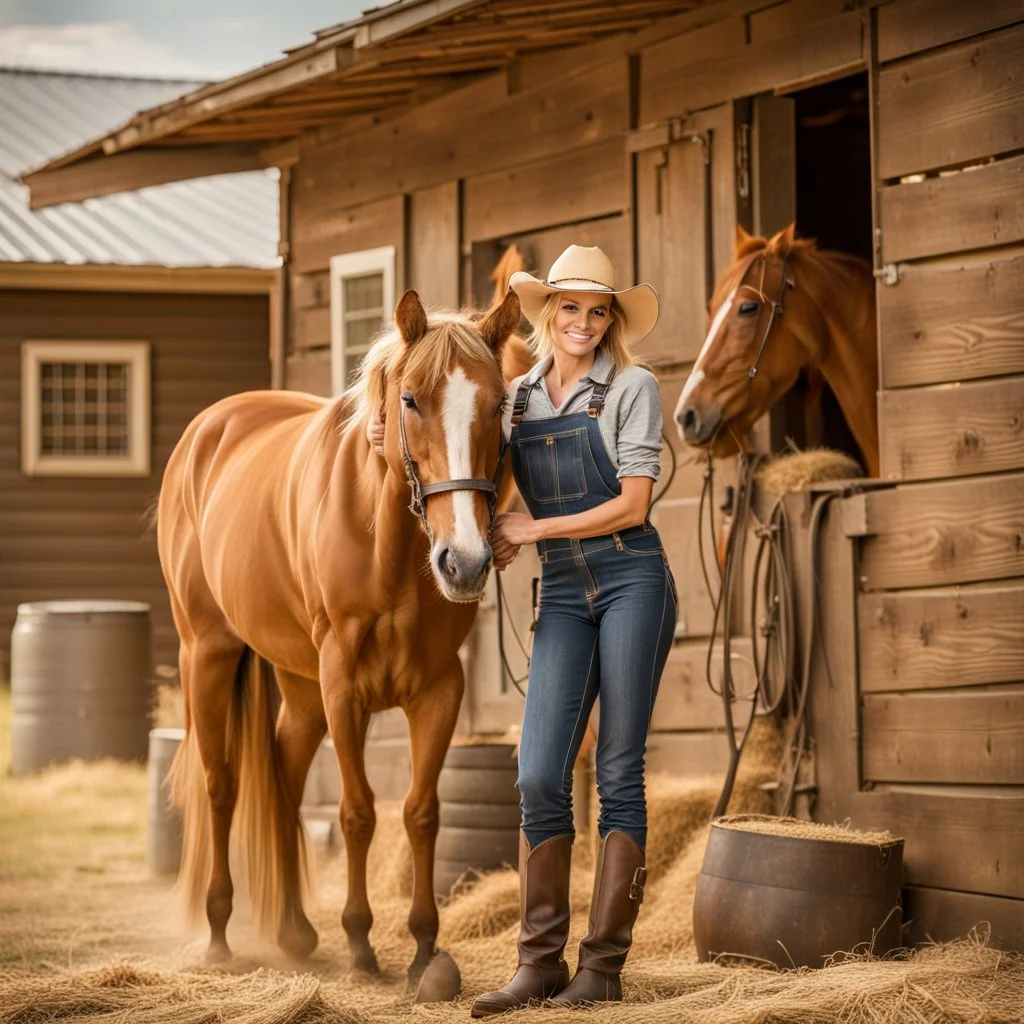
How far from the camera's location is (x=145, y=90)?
70.7ft

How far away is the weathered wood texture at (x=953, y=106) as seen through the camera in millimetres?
5102

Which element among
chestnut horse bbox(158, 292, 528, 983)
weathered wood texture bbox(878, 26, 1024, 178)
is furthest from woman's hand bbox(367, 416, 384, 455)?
weathered wood texture bbox(878, 26, 1024, 178)

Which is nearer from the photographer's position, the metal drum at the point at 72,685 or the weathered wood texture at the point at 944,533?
the weathered wood texture at the point at 944,533

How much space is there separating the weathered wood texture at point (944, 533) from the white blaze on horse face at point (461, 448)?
195cm

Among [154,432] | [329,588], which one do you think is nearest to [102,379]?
[154,432]

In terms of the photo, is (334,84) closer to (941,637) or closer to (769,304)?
(769,304)

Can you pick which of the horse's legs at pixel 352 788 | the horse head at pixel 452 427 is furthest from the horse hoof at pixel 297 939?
the horse head at pixel 452 427

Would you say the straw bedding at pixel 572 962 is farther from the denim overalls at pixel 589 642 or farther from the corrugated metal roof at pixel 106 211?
the corrugated metal roof at pixel 106 211

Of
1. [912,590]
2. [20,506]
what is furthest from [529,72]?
[20,506]

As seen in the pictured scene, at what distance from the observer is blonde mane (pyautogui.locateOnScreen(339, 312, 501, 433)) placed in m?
4.17

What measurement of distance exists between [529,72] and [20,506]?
9247 mm

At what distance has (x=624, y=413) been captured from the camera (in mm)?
4102

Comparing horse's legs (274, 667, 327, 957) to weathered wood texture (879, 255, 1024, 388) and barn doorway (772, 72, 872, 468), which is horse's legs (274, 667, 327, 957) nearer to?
weathered wood texture (879, 255, 1024, 388)

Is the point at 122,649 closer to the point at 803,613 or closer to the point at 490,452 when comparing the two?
the point at 803,613
